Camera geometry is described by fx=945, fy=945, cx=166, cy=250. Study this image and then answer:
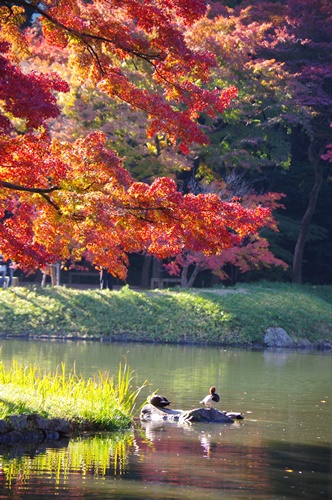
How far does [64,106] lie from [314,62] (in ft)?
33.4

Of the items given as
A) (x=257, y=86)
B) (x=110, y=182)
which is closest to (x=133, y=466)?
(x=110, y=182)

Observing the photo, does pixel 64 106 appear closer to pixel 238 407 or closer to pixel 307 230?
pixel 307 230

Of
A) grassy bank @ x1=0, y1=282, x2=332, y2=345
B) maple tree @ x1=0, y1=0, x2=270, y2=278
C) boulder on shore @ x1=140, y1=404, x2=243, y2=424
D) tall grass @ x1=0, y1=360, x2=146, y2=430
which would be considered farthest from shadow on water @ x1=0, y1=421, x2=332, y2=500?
grassy bank @ x1=0, y1=282, x2=332, y2=345

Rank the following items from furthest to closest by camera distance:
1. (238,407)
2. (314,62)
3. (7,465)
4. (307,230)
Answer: (307,230)
(314,62)
(238,407)
(7,465)

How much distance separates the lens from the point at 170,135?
13125 mm

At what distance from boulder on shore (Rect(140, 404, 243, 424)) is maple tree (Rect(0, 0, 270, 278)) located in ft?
7.29

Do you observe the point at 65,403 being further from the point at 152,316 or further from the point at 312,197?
the point at 312,197

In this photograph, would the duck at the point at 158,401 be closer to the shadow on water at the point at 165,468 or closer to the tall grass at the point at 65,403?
the tall grass at the point at 65,403

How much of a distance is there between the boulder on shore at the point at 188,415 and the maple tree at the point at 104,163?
7.29 ft

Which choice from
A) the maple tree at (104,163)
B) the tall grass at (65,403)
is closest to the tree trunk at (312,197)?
the maple tree at (104,163)

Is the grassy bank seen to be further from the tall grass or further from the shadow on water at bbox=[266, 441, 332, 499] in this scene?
the shadow on water at bbox=[266, 441, 332, 499]

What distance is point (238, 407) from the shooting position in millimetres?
14648

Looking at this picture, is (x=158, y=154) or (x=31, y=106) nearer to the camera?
(x=31, y=106)

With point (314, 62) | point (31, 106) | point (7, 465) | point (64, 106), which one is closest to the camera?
point (7, 465)
